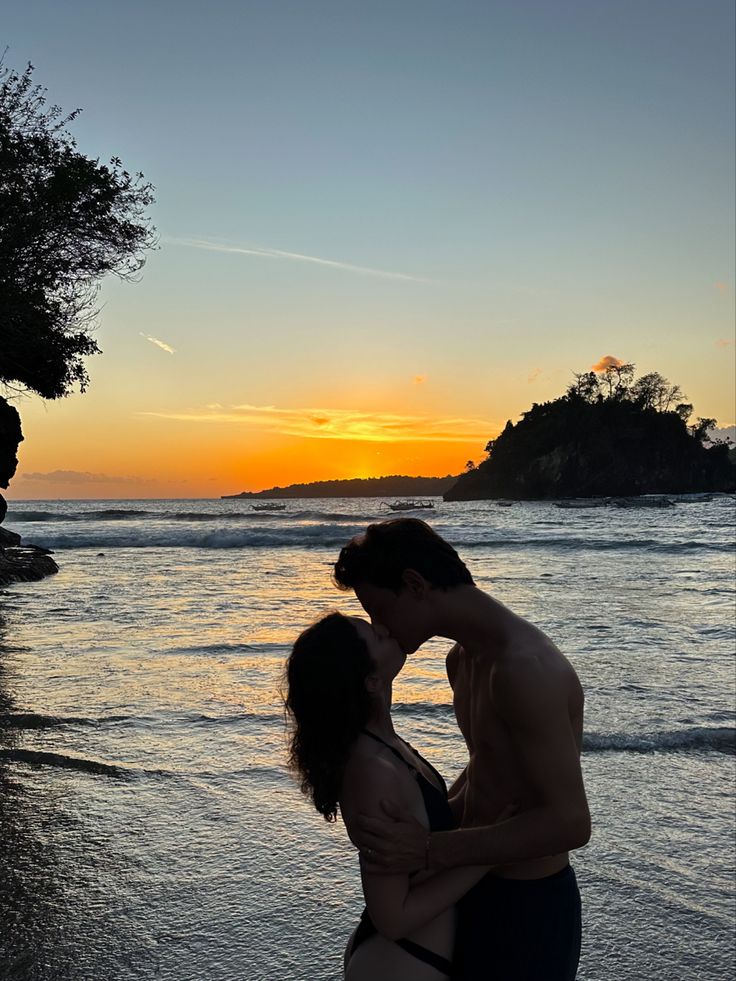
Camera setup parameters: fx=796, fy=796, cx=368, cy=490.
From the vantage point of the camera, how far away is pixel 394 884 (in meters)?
1.92

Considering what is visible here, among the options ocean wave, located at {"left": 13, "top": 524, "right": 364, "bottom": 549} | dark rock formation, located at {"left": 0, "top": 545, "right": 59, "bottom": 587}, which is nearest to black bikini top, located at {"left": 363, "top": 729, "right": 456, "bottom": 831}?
dark rock formation, located at {"left": 0, "top": 545, "right": 59, "bottom": 587}

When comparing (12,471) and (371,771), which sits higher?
(12,471)

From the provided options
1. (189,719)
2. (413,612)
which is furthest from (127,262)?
(413,612)

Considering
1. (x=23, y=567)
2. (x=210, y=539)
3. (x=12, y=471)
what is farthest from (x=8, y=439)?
(x=210, y=539)

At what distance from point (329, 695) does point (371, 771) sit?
0.70ft

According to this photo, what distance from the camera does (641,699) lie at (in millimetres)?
7938

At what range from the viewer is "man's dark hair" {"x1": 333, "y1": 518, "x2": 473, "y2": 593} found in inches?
80.4

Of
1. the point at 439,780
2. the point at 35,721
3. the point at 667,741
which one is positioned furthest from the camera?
the point at 35,721

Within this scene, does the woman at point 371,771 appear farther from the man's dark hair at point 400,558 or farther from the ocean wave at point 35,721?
the ocean wave at point 35,721

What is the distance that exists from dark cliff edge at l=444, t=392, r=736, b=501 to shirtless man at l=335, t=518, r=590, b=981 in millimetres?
118741

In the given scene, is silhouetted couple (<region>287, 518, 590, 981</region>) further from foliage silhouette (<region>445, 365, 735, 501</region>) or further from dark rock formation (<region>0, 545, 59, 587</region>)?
foliage silhouette (<region>445, 365, 735, 501</region>)

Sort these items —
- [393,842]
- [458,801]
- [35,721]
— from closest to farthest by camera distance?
[393,842]
[458,801]
[35,721]

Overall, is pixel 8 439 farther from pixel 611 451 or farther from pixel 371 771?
pixel 611 451

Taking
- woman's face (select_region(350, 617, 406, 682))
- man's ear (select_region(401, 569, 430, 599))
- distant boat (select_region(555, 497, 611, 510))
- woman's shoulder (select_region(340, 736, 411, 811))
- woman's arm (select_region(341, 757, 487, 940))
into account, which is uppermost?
man's ear (select_region(401, 569, 430, 599))
